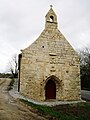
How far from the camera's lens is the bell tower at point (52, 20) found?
20875mm

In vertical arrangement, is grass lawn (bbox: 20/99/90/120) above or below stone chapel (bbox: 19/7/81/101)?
below

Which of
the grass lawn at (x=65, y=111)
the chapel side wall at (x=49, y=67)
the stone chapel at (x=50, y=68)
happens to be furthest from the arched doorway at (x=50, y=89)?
the grass lawn at (x=65, y=111)

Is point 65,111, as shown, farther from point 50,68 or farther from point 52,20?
point 52,20

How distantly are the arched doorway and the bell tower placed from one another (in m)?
5.21

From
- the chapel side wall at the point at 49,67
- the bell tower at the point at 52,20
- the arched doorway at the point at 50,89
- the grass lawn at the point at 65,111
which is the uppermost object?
the bell tower at the point at 52,20

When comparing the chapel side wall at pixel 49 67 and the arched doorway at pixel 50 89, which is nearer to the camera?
the chapel side wall at pixel 49 67

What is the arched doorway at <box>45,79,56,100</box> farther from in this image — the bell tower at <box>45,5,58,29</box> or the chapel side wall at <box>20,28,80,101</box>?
the bell tower at <box>45,5,58,29</box>

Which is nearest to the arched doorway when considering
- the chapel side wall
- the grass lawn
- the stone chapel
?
the stone chapel

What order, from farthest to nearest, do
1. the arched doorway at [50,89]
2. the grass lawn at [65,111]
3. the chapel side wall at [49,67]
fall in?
the arched doorway at [50,89]
the chapel side wall at [49,67]
the grass lawn at [65,111]

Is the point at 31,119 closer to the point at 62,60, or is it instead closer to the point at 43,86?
the point at 43,86

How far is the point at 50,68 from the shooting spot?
65.1ft

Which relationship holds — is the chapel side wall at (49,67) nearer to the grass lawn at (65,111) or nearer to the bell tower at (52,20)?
the bell tower at (52,20)

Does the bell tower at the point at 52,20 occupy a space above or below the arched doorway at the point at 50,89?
above

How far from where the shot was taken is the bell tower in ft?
68.5
